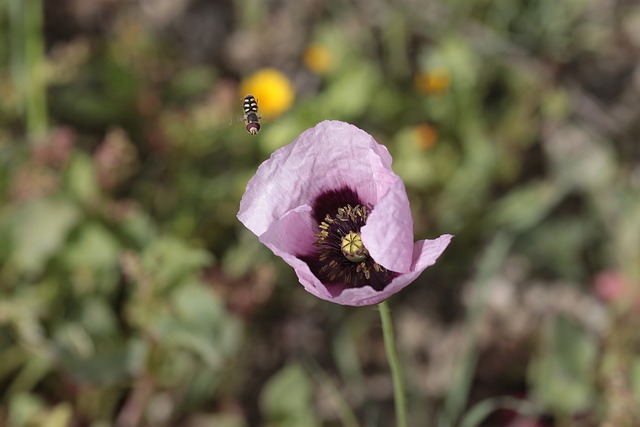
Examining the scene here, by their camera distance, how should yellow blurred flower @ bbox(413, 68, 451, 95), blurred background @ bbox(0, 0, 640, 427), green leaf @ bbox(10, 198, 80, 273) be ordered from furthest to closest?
yellow blurred flower @ bbox(413, 68, 451, 95) → blurred background @ bbox(0, 0, 640, 427) → green leaf @ bbox(10, 198, 80, 273)

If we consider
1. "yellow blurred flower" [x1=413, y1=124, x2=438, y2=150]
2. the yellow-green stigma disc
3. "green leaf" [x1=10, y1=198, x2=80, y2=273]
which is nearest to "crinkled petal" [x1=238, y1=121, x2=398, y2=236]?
the yellow-green stigma disc

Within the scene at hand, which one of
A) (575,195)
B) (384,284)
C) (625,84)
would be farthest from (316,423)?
(625,84)

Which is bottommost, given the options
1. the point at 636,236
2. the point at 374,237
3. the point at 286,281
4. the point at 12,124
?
the point at 286,281

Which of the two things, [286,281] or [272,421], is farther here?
[286,281]

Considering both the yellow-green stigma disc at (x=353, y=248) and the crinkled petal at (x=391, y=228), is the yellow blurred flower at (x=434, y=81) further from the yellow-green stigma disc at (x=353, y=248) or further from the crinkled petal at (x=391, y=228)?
the crinkled petal at (x=391, y=228)

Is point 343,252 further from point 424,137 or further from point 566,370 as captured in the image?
point 424,137

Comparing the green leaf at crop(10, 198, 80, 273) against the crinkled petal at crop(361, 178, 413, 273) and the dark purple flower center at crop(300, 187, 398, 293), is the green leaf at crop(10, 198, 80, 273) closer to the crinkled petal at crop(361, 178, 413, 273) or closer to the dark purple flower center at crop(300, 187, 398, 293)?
the dark purple flower center at crop(300, 187, 398, 293)

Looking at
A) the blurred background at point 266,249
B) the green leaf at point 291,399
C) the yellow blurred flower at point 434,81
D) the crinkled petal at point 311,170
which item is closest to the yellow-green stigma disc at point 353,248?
the crinkled petal at point 311,170

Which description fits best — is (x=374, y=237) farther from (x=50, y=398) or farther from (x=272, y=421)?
(x=50, y=398)
